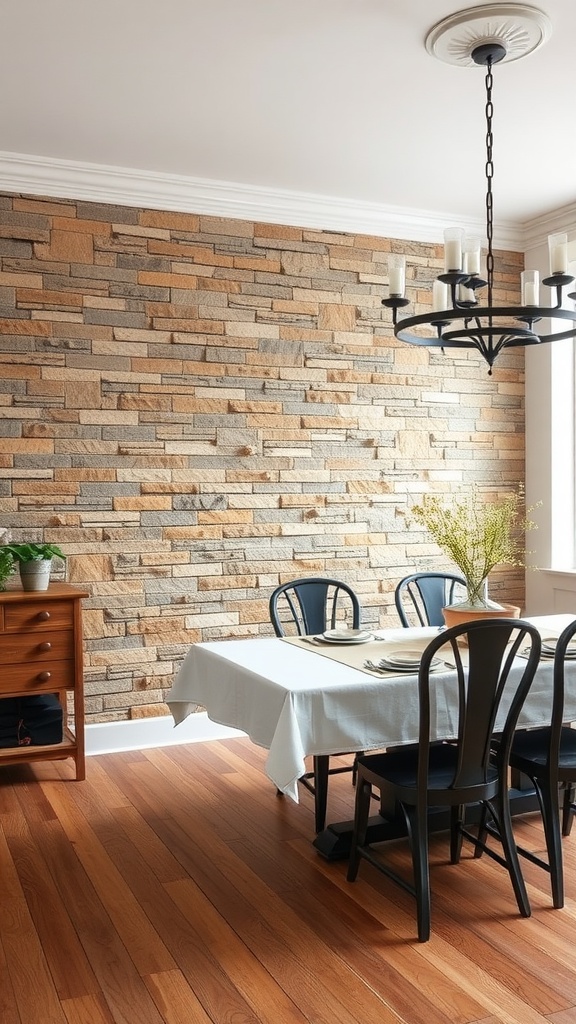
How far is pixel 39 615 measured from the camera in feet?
13.1

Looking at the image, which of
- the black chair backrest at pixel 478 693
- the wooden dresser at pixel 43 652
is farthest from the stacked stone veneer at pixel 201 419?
the black chair backrest at pixel 478 693

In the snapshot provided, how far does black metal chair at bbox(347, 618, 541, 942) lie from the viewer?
8.54 ft

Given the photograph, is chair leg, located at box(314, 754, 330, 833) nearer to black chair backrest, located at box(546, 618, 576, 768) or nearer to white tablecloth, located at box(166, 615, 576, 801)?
white tablecloth, located at box(166, 615, 576, 801)

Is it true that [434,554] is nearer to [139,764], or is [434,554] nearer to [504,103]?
[139,764]

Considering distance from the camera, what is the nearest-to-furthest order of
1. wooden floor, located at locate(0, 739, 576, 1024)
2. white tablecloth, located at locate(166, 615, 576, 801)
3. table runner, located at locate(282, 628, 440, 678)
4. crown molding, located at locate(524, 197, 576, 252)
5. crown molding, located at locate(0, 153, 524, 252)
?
wooden floor, located at locate(0, 739, 576, 1024)
white tablecloth, located at locate(166, 615, 576, 801)
table runner, located at locate(282, 628, 440, 678)
crown molding, located at locate(0, 153, 524, 252)
crown molding, located at locate(524, 197, 576, 252)

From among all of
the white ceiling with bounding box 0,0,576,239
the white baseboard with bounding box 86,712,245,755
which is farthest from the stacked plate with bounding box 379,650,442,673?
the white ceiling with bounding box 0,0,576,239

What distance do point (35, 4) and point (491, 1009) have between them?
3.15m

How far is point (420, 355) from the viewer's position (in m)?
5.29

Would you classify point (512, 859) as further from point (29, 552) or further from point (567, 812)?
point (29, 552)

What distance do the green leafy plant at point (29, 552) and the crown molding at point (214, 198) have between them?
1.67 meters

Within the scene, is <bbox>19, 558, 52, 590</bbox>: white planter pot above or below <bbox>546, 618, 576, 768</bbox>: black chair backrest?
above

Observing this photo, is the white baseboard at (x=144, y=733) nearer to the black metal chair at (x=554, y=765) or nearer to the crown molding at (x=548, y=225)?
the black metal chair at (x=554, y=765)

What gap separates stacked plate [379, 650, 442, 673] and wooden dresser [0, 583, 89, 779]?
1565mm

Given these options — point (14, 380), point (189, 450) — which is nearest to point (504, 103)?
point (189, 450)
